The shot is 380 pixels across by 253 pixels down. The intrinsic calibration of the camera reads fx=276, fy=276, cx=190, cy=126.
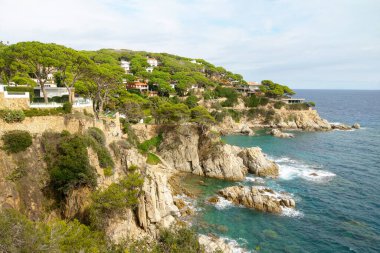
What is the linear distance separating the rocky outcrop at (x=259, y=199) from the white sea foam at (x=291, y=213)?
0.43m

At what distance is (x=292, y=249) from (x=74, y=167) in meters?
21.9

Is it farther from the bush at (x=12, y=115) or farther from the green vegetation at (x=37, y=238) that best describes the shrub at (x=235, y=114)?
the green vegetation at (x=37, y=238)

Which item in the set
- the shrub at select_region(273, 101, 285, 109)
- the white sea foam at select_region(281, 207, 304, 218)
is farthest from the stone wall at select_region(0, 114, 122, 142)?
the shrub at select_region(273, 101, 285, 109)

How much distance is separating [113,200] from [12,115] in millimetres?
11494

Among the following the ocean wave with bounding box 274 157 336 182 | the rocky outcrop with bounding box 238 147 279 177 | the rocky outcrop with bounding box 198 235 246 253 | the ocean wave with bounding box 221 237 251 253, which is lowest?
the ocean wave with bounding box 221 237 251 253

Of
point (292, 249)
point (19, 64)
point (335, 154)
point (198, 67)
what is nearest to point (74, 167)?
point (19, 64)

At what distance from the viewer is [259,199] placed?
3481cm

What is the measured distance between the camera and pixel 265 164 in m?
48.5

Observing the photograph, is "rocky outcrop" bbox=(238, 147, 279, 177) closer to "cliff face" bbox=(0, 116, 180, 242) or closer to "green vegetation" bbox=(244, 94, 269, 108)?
"cliff face" bbox=(0, 116, 180, 242)

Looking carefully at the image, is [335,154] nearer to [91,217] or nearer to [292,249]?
[292,249]

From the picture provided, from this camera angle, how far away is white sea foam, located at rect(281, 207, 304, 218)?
33191mm

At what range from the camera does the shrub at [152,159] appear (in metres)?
47.2

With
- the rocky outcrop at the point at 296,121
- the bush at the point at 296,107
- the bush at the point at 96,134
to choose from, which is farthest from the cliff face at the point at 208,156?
the bush at the point at 296,107

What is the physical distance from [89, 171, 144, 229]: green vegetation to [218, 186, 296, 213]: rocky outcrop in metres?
14.9
